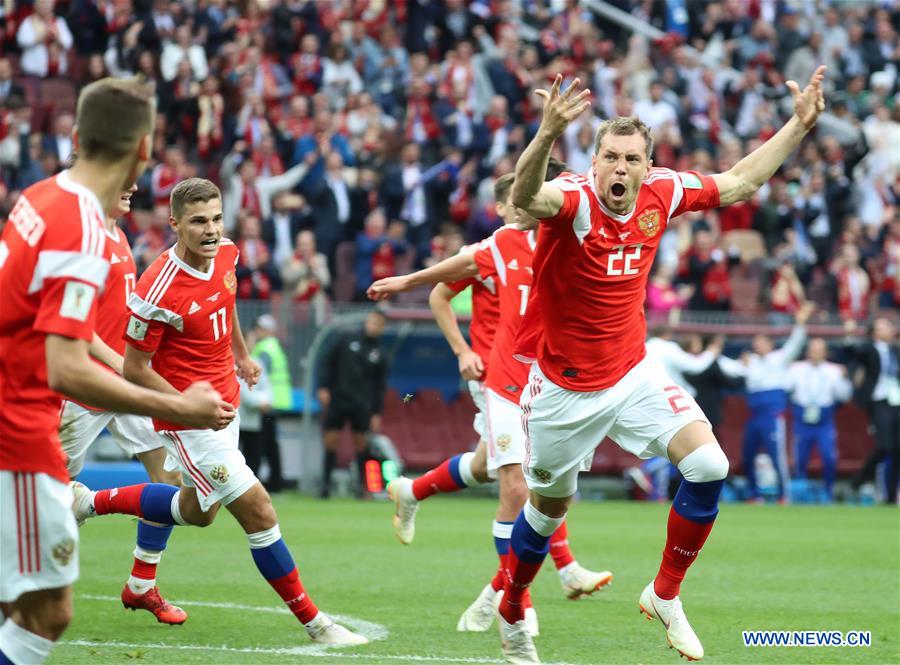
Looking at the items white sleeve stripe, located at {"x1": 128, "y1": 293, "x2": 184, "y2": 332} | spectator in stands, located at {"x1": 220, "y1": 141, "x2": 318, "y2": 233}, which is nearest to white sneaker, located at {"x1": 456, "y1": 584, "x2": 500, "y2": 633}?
white sleeve stripe, located at {"x1": 128, "y1": 293, "x2": 184, "y2": 332}

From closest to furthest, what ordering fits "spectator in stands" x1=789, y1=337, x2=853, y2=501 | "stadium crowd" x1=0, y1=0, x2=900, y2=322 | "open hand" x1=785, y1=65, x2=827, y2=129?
"open hand" x1=785, y1=65, x2=827, y2=129 < "spectator in stands" x1=789, y1=337, x2=853, y2=501 < "stadium crowd" x1=0, y1=0, x2=900, y2=322

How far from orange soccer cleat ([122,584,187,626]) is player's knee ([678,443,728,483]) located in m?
3.18

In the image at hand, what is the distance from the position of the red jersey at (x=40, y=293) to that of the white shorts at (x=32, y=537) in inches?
2.6

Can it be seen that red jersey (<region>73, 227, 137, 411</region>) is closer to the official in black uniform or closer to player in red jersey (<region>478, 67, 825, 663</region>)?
player in red jersey (<region>478, 67, 825, 663</region>)

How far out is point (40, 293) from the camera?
14.9 feet

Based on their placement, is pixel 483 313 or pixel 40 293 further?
pixel 483 313

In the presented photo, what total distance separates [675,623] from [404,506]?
11.7ft

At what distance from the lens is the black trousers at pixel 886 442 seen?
1894cm

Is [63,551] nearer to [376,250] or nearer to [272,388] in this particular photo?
[272,388]

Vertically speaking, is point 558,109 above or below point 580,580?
above

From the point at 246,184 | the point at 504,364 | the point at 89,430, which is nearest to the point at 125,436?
the point at 89,430

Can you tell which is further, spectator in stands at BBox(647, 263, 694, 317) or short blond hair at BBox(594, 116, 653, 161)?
spectator in stands at BBox(647, 263, 694, 317)

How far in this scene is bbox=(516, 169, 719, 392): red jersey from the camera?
6.79m

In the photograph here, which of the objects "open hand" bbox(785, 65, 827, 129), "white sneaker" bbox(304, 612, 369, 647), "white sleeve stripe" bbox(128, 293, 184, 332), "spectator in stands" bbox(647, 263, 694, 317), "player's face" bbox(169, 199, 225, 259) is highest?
"open hand" bbox(785, 65, 827, 129)
